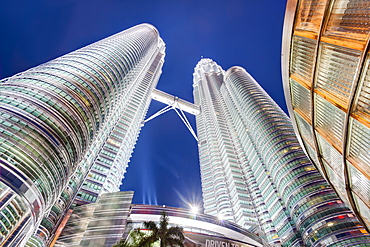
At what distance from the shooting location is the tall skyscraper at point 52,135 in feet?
84.7

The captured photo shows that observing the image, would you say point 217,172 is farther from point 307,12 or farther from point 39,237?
point 307,12

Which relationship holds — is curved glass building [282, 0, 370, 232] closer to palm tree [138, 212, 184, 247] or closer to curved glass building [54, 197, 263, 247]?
palm tree [138, 212, 184, 247]

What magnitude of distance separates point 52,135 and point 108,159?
3737cm

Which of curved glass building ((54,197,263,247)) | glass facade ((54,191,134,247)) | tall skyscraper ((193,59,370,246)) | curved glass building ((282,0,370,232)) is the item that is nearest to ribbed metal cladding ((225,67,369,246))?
tall skyscraper ((193,59,370,246))

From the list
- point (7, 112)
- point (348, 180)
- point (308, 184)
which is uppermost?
point (308, 184)

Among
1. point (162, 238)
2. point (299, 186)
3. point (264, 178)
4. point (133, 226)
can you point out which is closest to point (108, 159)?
point (133, 226)

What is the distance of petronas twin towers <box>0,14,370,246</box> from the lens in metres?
27.4

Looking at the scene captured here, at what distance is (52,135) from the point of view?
30.7 m

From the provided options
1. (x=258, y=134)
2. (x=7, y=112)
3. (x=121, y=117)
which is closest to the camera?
(x=7, y=112)

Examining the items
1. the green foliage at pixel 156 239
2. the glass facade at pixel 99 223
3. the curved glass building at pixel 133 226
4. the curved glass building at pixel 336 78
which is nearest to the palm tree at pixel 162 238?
the green foliage at pixel 156 239

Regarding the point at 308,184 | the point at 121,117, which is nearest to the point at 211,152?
the point at 121,117

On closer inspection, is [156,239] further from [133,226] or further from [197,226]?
[197,226]

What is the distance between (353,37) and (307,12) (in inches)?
149

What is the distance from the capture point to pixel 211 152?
336 ft
